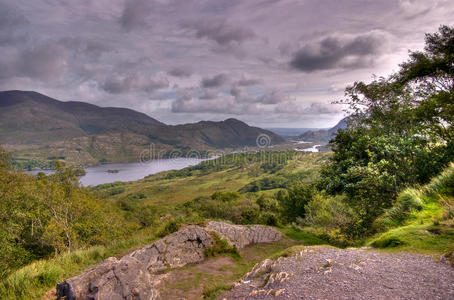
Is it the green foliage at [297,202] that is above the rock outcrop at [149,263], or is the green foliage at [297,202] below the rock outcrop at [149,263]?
below

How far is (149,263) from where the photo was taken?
42.5 feet

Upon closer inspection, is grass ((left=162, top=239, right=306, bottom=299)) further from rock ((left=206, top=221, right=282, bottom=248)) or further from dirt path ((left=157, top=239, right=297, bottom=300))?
rock ((left=206, top=221, right=282, bottom=248))

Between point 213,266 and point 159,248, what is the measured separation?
3782 mm

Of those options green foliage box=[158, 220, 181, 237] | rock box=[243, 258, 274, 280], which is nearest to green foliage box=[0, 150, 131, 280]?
green foliage box=[158, 220, 181, 237]

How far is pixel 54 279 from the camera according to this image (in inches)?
438

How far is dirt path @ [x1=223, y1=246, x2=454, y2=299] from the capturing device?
4.72 meters

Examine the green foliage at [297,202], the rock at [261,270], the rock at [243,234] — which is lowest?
the green foliage at [297,202]

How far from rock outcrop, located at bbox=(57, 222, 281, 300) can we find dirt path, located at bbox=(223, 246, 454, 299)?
3.83m

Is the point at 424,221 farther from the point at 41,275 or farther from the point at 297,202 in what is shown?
the point at 297,202

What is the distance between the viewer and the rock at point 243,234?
1828 centimetres

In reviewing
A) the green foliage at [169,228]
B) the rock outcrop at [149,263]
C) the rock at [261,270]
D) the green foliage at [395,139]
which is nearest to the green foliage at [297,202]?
the rock outcrop at [149,263]

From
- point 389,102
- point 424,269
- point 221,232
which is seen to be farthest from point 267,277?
point 389,102

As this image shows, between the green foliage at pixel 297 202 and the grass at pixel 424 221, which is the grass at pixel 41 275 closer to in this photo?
the grass at pixel 424 221

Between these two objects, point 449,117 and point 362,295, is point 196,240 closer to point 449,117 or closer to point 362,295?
point 362,295
